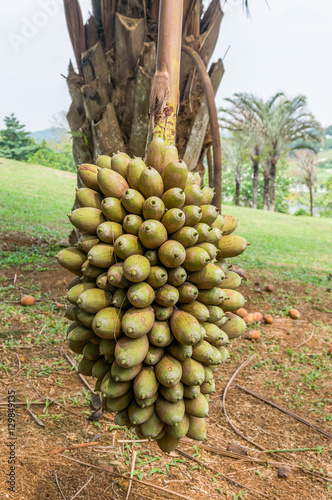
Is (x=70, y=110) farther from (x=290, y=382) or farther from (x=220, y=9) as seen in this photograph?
(x=290, y=382)

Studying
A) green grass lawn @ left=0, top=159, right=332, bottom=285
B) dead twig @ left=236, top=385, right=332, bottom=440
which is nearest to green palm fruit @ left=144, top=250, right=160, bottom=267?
dead twig @ left=236, top=385, right=332, bottom=440

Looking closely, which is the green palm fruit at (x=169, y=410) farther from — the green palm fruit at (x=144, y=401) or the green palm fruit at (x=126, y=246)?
the green palm fruit at (x=126, y=246)

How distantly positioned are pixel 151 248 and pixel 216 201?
3.67 ft

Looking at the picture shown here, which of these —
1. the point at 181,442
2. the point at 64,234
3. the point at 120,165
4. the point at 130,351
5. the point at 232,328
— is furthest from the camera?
the point at 64,234

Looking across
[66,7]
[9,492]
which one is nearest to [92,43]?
[66,7]

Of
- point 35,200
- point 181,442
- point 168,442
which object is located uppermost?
point 168,442

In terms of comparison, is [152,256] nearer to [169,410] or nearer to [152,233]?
[152,233]

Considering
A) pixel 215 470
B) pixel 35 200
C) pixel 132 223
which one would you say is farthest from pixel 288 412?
pixel 35 200

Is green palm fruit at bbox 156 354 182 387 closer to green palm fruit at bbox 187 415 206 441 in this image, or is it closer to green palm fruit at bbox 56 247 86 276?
green palm fruit at bbox 187 415 206 441

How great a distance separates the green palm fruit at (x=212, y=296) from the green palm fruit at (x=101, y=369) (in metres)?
0.40

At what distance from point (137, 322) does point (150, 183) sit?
0.46 meters

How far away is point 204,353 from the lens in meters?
1.24

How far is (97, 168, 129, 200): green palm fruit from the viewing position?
1.26 metres

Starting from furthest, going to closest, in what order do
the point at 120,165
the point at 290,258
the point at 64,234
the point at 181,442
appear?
the point at 290,258
the point at 64,234
the point at 181,442
the point at 120,165
